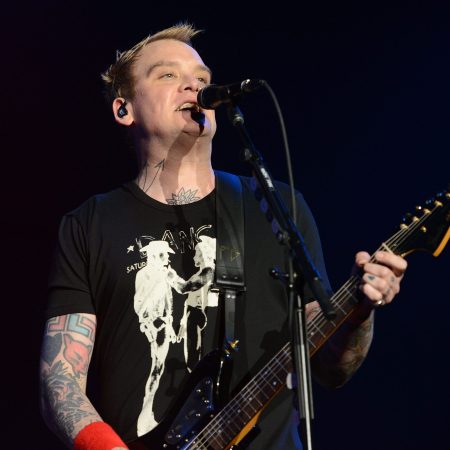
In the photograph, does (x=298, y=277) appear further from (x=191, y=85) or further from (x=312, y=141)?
(x=312, y=141)

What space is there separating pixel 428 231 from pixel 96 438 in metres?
1.37

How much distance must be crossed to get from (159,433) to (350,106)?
284cm

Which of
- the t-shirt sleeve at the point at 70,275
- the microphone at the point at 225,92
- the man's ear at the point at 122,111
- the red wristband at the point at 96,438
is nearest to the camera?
the microphone at the point at 225,92

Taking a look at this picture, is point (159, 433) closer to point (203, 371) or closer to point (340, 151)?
point (203, 371)

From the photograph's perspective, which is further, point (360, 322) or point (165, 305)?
point (165, 305)

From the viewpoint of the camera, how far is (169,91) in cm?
314

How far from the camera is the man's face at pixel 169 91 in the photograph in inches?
121

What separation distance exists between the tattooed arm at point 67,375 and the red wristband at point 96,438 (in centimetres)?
3

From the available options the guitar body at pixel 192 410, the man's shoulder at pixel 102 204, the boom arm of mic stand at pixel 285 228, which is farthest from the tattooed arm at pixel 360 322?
the man's shoulder at pixel 102 204

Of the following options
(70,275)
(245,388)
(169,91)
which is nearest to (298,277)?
(245,388)

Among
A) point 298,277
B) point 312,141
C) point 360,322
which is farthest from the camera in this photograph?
point 312,141

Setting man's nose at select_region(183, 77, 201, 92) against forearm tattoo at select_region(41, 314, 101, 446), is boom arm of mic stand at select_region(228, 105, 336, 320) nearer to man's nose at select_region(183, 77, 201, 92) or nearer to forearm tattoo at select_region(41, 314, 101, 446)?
man's nose at select_region(183, 77, 201, 92)

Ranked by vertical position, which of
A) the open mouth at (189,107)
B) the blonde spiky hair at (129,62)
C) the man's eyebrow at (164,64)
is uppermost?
the blonde spiky hair at (129,62)

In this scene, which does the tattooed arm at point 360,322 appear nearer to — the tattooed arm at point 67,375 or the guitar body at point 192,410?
the guitar body at point 192,410
